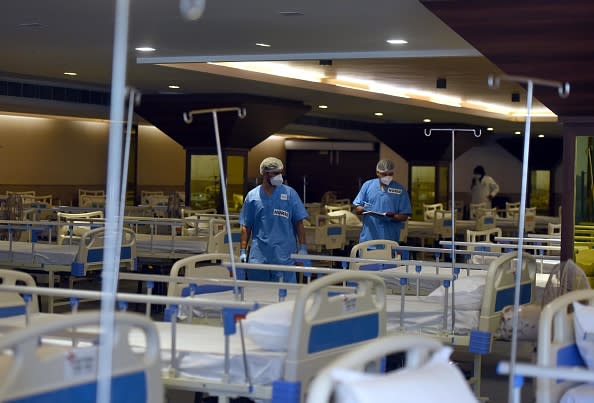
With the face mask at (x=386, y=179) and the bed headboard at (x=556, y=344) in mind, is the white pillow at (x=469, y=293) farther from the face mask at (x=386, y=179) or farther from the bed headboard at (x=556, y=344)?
the face mask at (x=386, y=179)

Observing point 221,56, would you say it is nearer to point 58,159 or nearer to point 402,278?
point 402,278

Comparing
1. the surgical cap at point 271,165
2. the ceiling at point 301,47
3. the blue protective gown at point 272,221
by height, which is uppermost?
the ceiling at point 301,47

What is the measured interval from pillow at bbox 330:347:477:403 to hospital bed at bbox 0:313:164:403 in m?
0.72

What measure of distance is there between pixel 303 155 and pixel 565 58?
15.4m

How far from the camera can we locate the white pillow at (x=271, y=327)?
362 cm

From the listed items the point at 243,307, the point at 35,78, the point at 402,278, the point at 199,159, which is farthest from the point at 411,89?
the point at 243,307

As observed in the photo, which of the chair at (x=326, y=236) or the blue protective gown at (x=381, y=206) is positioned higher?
the blue protective gown at (x=381, y=206)

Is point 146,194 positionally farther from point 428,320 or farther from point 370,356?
point 370,356

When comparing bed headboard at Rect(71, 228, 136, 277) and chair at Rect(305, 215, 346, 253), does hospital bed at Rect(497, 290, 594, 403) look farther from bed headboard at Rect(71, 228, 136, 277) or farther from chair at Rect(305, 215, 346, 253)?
chair at Rect(305, 215, 346, 253)

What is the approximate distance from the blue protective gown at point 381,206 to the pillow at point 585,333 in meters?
3.83

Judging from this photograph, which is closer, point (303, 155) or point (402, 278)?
point (402, 278)

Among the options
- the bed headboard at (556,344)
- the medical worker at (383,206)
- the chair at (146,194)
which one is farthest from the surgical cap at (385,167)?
the chair at (146,194)

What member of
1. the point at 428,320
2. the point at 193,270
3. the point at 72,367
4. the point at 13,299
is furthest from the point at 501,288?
the point at 72,367

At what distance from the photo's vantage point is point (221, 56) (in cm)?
783
